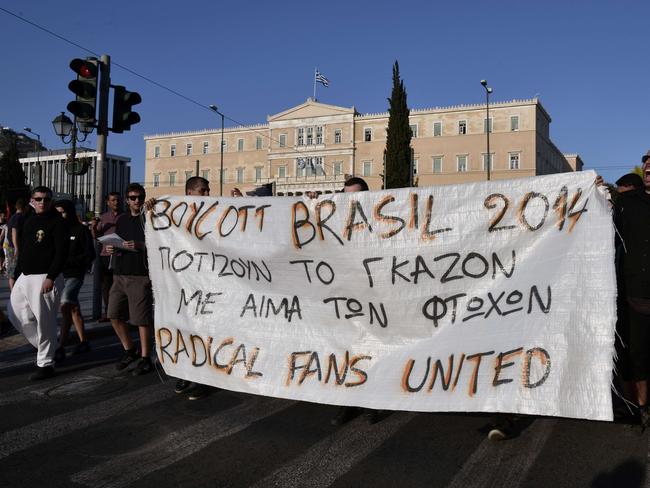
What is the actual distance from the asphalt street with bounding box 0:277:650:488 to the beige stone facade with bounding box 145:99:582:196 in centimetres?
5837

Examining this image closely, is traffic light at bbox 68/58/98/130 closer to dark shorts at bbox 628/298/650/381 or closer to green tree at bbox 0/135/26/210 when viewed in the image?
dark shorts at bbox 628/298/650/381

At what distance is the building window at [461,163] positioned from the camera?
66000 millimetres

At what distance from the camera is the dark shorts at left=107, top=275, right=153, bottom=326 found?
5.30 meters

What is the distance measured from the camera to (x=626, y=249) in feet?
12.6

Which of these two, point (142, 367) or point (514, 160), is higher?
point (514, 160)

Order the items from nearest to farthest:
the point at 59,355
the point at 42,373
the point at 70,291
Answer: the point at 42,373 < the point at 59,355 < the point at 70,291

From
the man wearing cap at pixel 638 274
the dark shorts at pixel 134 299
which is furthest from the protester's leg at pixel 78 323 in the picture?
the man wearing cap at pixel 638 274

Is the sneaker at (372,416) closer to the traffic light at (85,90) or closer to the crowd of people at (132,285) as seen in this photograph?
the crowd of people at (132,285)

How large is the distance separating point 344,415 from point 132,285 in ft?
8.06

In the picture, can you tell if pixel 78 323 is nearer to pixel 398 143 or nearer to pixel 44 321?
pixel 44 321

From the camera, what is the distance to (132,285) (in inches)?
211

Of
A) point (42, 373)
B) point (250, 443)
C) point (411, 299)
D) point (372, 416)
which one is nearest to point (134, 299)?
point (42, 373)

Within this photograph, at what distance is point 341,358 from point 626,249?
2.04 meters

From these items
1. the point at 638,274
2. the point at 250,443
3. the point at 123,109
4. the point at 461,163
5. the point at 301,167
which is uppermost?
the point at 301,167
